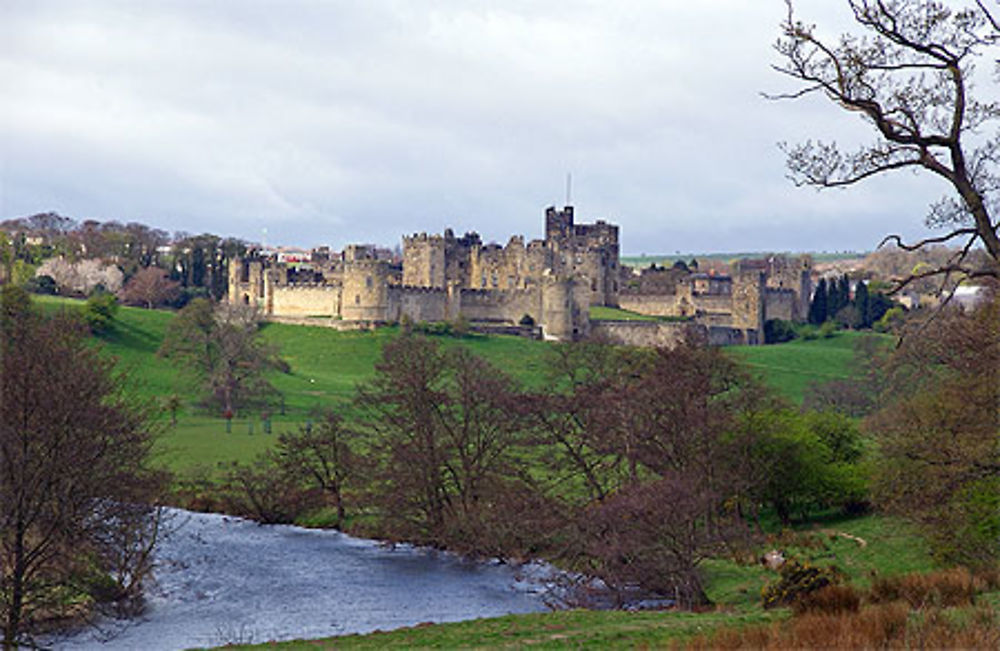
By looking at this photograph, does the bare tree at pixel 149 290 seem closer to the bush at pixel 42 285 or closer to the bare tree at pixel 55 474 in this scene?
the bush at pixel 42 285

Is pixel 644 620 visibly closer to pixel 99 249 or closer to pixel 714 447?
pixel 714 447

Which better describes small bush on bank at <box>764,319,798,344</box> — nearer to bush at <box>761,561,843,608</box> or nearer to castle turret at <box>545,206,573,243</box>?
castle turret at <box>545,206,573,243</box>

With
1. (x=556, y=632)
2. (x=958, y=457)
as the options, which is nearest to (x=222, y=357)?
(x=556, y=632)

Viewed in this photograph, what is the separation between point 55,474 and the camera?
65.3 feet

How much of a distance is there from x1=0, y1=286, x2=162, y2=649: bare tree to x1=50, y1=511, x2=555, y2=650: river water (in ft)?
5.95

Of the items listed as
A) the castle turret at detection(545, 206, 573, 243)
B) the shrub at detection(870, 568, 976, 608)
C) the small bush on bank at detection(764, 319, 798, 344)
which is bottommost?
the shrub at detection(870, 568, 976, 608)

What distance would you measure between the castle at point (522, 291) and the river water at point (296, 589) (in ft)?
154

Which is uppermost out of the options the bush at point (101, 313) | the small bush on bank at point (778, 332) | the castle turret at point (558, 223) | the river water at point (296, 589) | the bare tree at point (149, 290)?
the castle turret at point (558, 223)

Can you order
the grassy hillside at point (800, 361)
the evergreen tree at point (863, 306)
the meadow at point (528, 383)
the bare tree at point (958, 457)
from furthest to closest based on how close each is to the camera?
the evergreen tree at point (863, 306) < the grassy hillside at point (800, 361) < the bare tree at point (958, 457) < the meadow at point (528, 383)

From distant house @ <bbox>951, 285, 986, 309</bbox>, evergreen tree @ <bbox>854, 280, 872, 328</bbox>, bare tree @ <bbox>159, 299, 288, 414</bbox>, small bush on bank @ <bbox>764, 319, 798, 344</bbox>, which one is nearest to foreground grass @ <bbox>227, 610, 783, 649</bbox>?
distant house @ <bbox>951, 285, 986, 309</bbox>

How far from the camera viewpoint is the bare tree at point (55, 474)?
19438 millimetres

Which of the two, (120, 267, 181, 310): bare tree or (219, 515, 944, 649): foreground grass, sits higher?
(120, 267, 181, 310): bare tree

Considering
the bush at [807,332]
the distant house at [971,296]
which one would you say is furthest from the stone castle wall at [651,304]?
the distant house at [971,296]

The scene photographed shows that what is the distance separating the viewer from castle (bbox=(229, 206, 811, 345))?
89.8m
